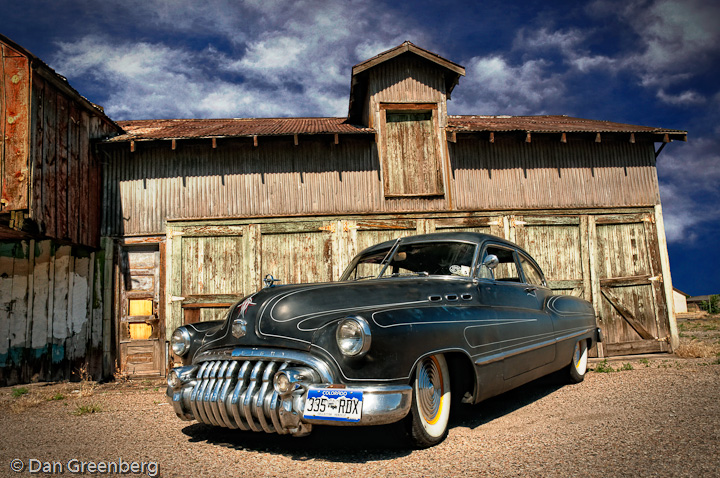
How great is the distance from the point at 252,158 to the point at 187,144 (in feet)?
4.04

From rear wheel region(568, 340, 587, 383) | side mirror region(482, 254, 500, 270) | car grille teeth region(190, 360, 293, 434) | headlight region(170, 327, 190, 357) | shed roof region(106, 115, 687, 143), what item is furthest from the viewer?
shed roof region(106, 115, 687, 143)

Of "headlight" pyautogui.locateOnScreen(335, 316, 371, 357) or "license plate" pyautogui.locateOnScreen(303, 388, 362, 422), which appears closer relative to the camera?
"license plate" pyautogui.locateOnScreen(303, 388, 362, 422)

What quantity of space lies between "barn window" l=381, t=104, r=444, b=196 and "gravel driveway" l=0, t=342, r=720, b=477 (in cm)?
457

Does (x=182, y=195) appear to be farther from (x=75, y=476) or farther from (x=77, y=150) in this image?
(x=75, y=476)

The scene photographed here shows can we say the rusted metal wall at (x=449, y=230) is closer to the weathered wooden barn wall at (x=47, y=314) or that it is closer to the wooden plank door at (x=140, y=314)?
the wooden plank door at (x=140, y=314)

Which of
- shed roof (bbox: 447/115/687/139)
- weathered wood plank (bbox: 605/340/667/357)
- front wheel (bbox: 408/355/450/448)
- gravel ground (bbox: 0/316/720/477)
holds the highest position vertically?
shed roof (bbox: 447/115/687/139)

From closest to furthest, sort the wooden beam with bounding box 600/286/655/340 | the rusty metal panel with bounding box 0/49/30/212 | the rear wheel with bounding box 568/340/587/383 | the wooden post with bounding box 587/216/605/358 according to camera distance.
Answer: the rear wheel with bounding box 568/340/587/383 < the rusty metal panel with bounding box 0/49/30/212 < the wooden post with bounding box 587/216/605/358 < the wooden beam with bounding box 600/286/655/340

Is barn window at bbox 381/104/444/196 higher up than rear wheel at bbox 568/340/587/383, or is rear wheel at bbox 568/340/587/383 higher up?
barn window at bbox 381/104/444/196

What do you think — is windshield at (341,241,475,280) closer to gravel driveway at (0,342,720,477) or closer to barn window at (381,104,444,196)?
gravel driveway at (0,342,720,477)

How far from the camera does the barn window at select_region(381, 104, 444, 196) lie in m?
8.88

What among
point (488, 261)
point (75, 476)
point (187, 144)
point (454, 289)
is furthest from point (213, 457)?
point (187, 144)

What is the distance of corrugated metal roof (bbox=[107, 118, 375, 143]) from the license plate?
6.44 m

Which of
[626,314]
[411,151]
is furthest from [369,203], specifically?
[626,314]

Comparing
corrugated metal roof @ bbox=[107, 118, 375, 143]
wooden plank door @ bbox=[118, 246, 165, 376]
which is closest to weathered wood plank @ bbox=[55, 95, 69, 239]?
corrugated metal roof @ bbox=[107, 118, 375, 143]
